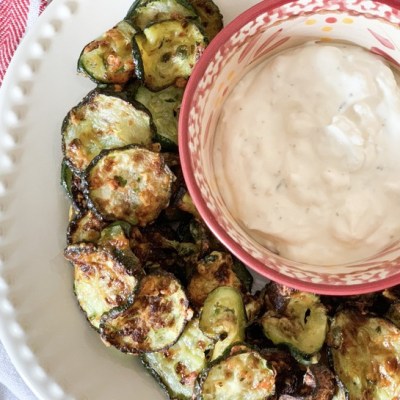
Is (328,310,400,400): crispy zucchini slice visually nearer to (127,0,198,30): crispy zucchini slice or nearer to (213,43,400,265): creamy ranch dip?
(213,43,400,265): creamy ranch dip

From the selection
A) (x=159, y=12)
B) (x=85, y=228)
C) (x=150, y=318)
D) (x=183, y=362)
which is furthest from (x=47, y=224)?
(x=159, y=12)

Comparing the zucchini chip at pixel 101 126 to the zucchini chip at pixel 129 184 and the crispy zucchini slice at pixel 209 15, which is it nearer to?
the zucchini chip at pixel 129 184

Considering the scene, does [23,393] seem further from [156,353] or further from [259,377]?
[259,377]

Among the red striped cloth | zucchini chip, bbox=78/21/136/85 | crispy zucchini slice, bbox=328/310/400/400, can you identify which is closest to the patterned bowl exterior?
crispy zucchini slice, bbox=328/310/400/400

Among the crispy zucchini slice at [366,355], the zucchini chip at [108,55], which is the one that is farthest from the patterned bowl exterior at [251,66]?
the zucchini chip at [108,55]

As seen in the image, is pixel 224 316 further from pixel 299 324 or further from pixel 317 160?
pixel 317 160
